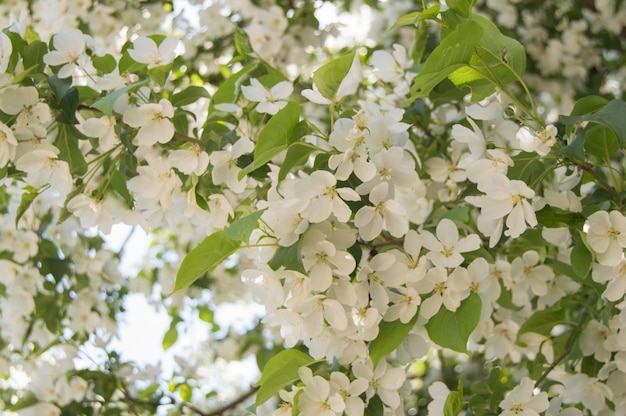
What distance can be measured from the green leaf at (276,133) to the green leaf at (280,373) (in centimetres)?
32

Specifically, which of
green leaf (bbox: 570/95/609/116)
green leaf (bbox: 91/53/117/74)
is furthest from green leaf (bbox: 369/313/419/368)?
green leaf (bbox: 91/53/117/74)

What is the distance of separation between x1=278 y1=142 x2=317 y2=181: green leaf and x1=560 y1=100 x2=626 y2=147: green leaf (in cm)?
39

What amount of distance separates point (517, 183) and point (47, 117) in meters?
0.74

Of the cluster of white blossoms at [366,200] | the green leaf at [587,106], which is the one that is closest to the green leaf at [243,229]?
the cluster of white blossoms at [366,200]

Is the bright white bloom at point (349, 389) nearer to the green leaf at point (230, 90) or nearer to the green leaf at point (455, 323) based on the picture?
the green leaf at point (455, 323)

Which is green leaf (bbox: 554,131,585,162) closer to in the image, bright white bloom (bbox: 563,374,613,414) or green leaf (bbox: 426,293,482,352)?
green leaf (bbox: 426,293,482,352)

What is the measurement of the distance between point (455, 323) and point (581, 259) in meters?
0.22

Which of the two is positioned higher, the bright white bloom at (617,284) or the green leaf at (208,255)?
the green leaf at (208,255)

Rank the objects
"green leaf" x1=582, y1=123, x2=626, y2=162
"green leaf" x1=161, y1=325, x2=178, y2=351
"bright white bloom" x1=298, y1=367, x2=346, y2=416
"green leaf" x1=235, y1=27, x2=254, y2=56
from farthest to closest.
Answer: "green leaf" x1=161, y1=325, x2=178, y2=351
"green leaf" x1=235, y1=27, x2=254, y2=56
"green leaf" x1=582, y1=123, x2=626, y2=162
"bright white bloom" x1=298, y1=367, x2=346, y2=416

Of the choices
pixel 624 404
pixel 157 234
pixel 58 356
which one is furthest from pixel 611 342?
pixel 157 234

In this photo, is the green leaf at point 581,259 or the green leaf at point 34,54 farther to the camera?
the green leaf at point 34,54

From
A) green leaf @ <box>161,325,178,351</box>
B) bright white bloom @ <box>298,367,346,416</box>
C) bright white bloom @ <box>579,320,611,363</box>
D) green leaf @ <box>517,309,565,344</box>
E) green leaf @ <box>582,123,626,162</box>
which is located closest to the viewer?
bright white bloom @ <box>298,367,346,416</box>

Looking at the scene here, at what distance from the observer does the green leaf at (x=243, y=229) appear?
1.07 m

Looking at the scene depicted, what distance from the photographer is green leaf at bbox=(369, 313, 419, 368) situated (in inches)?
48.0
